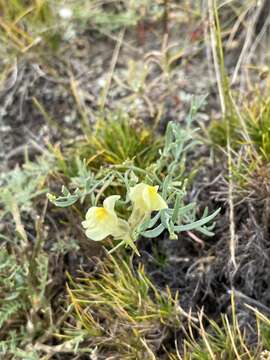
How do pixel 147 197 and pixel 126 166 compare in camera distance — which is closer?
pixel 147 197

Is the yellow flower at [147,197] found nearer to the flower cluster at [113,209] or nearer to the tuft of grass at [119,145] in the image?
the flower cluster at [113,209]

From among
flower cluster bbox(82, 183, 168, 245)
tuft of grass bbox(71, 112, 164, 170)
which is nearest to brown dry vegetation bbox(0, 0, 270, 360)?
tuft of grass bbox(71, 112, 164, 170)

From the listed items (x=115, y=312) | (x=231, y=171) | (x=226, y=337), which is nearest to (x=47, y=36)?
(x=231, y=171)

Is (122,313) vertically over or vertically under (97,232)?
under

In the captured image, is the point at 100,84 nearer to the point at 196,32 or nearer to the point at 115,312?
the point at 196,32

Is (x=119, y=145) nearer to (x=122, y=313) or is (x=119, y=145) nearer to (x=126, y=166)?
(x=126, y=166)

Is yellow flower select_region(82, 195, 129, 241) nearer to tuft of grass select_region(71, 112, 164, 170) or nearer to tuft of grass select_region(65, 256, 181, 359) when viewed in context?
tuft of grass select_region(65, 256, 181, 359)

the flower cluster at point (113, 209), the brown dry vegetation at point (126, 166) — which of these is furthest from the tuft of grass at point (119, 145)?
the flower cluster at point (113, 209)

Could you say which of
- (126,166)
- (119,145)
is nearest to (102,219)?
(126,166)

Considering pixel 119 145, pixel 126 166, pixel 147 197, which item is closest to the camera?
pixel 147 197
